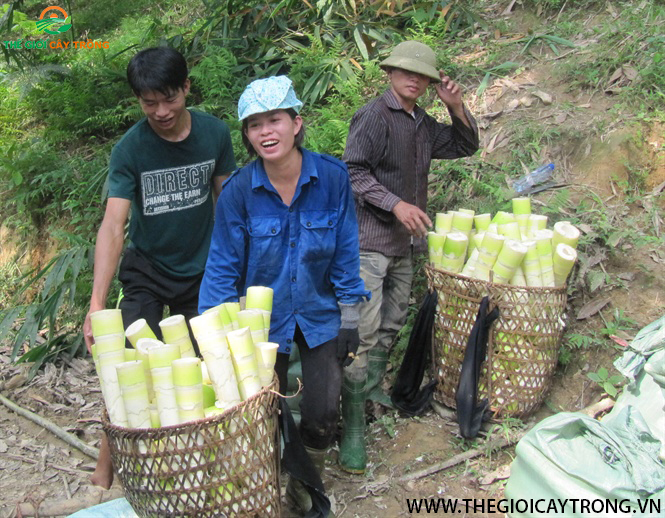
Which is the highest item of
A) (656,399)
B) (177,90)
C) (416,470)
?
(177,90)

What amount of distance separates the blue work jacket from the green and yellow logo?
277 inches

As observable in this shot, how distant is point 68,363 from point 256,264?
282 centimetres

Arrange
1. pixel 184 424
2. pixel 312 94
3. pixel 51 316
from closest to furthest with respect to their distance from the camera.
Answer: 1. pixel 184 424
2. pixel 51 316
3. pixel 312 94

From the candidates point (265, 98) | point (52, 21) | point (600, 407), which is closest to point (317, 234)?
point (265, 98)

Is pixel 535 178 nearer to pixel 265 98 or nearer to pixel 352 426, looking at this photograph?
pixel 352 426

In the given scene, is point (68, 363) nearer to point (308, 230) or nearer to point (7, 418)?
point (7, 418)

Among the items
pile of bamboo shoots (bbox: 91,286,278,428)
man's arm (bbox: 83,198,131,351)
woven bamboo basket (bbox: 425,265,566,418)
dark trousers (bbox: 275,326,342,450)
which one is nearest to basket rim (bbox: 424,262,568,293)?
woven bamboo basket (bbox: 425,265,566,418)

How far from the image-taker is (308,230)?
3051 millimetres

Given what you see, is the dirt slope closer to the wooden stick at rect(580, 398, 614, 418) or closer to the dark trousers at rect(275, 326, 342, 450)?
the wooden stick at rect(580, 398, 614, 418)

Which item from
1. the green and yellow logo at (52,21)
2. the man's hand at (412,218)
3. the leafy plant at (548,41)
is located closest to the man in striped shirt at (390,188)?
the man's hand at (412,218)

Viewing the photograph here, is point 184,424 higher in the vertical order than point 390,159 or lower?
lower

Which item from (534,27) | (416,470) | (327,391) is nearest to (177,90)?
(327,391)

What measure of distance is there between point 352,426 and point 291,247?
123 centimetres

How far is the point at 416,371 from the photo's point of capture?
13.4ft
